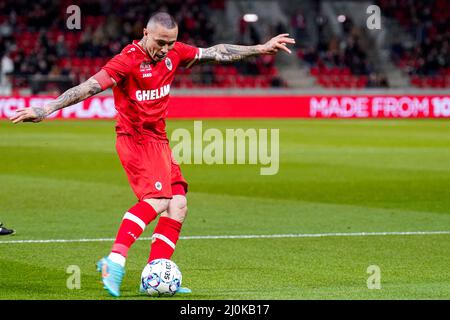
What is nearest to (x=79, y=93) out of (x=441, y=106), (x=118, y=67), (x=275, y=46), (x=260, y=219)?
(x=118, y=67)

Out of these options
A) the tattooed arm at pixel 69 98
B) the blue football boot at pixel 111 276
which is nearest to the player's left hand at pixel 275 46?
the tattooed arm at pixel 69 98

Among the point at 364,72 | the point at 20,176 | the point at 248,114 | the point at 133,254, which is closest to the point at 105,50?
the point at 248,114

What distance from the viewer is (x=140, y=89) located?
324 inches

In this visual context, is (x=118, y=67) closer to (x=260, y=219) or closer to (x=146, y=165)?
(x=146, y=165)

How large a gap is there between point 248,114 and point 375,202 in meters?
24.1

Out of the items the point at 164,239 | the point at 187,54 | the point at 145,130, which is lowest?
the point at 164,239

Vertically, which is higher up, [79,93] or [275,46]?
[275,46]

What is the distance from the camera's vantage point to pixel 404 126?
35.5 meters

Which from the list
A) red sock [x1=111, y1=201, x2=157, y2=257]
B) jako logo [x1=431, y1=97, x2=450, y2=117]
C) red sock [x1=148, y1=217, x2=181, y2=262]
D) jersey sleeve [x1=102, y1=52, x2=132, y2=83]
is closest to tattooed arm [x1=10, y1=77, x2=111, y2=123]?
jersey sleeve [x1=102, y1=52, x2=132, y2=83]

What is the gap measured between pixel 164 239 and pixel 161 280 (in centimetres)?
51

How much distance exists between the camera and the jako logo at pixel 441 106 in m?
41.0

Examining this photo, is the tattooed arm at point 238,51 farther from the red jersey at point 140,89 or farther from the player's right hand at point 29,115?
the player's right hand at point 29,115

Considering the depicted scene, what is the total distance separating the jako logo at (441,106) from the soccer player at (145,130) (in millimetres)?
33329

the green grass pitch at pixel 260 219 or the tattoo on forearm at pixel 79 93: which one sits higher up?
the tattoo on forearm at pixel 79 93
